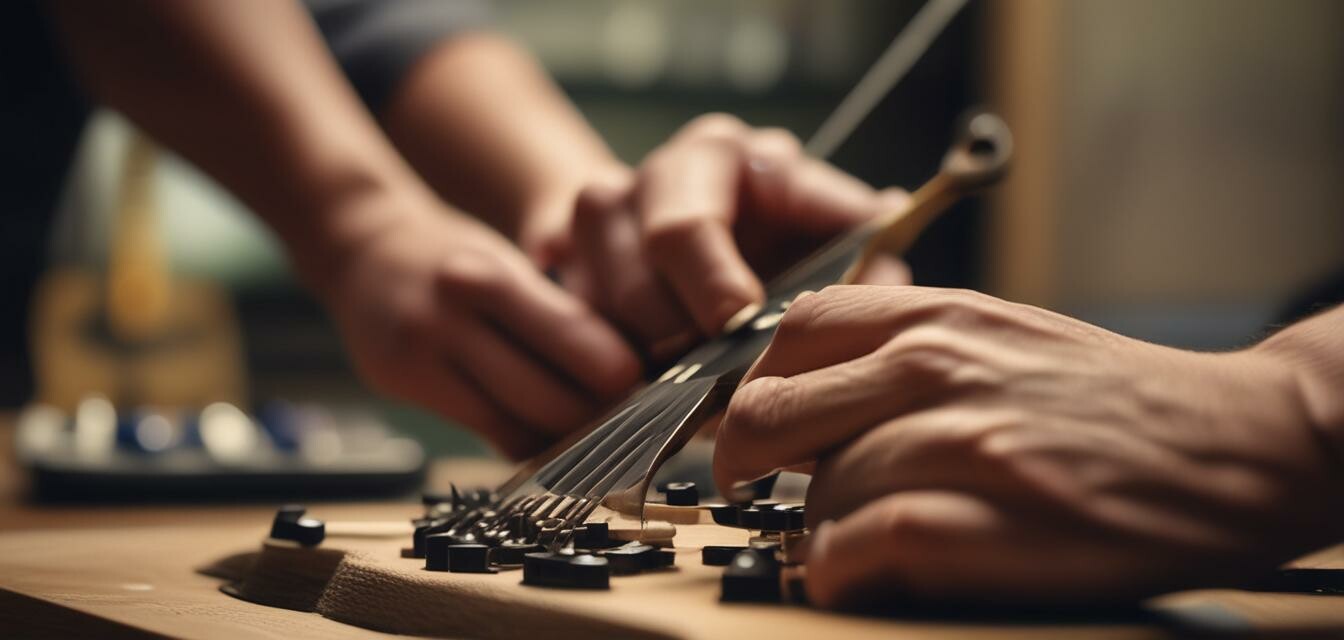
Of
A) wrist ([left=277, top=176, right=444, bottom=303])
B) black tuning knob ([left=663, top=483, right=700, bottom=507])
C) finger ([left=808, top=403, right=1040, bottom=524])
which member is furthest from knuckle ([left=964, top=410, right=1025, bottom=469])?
wrist ([left=277, top=176, right=444, bottom=303])

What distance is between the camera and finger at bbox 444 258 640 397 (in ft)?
2.71

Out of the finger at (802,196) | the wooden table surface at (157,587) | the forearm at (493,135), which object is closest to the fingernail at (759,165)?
the finger at (802,196)

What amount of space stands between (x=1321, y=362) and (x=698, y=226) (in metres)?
0.44

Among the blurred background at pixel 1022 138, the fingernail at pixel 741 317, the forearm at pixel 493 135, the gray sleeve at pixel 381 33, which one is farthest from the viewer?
the blurred background at pixel 1022 138

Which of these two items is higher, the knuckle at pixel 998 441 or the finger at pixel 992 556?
the knuckle at pixel 998 441

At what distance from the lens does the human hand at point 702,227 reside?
29.9 inches

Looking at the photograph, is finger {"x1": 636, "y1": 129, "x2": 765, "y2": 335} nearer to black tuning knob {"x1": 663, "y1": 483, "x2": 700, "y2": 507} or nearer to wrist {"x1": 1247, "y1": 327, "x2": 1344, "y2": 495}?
black tuning knob {"x1": 663, "y1": 483, "x2": 700, "y2": 507}

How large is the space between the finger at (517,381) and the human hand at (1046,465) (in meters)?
0.48

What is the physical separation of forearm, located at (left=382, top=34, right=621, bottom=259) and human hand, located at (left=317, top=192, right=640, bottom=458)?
154mm

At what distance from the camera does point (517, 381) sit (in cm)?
86

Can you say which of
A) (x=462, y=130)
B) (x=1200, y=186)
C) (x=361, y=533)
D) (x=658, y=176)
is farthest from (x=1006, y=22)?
(x=361, y=533)

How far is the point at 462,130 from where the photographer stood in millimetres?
1277

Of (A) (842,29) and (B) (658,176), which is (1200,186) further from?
(B) (658,176)

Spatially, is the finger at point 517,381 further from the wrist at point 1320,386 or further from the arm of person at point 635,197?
the wrist at point 1320,386
